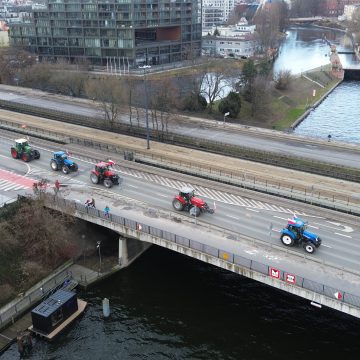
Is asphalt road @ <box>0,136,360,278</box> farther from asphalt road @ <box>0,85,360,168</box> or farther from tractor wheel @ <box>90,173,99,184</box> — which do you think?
asphalt road @ <box>0,85,360,168</box>

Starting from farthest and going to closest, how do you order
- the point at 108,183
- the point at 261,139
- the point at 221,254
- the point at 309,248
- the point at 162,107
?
the point at 162,107 → the point at 261,139 → the point at 108,183 → the point at 309,248 → the point at 221,254

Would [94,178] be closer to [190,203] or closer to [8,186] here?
[8,186]

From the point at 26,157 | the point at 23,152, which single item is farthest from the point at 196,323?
the point at 23,152

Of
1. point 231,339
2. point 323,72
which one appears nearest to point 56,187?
point 231,339

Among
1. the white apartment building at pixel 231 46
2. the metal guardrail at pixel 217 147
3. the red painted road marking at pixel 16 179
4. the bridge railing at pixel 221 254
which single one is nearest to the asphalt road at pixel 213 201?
the red painted road marking at pixel 16 179

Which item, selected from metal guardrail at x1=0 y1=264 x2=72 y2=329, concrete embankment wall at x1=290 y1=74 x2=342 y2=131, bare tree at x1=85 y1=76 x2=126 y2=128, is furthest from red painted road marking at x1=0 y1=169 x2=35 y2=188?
concrete embankment wall at x1=290 y1=74 x2=342 y2=131

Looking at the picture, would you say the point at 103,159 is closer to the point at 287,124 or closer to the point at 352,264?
the point at 352,264
